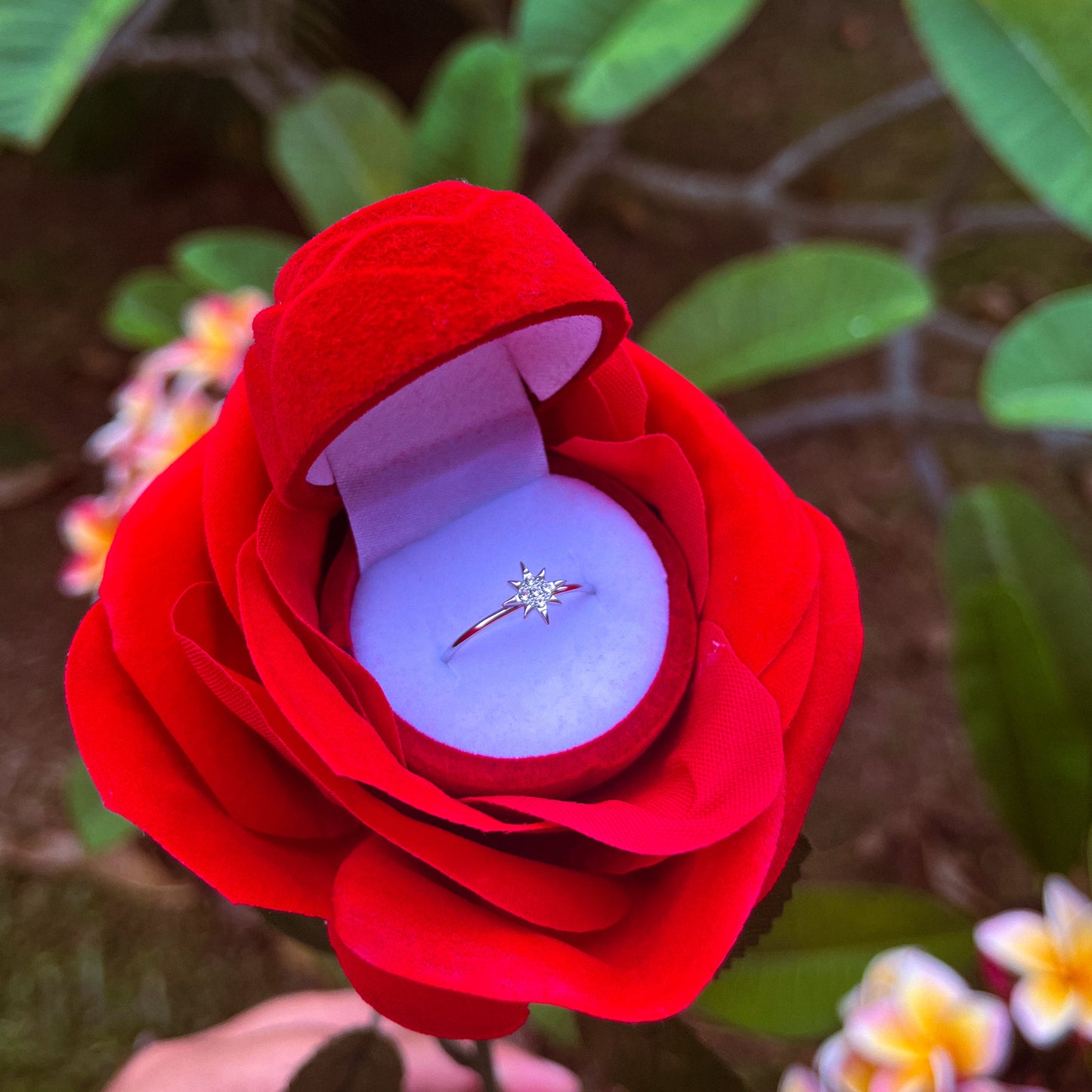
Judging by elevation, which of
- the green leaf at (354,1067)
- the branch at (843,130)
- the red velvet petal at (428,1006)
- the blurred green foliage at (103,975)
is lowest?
the blurred green foliage at (103,975)

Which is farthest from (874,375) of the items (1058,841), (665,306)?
(1058,841)

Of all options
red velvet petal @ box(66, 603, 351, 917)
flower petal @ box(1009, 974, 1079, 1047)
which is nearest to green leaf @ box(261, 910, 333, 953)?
red velvet petal @ box(66, 603, 351, 917)

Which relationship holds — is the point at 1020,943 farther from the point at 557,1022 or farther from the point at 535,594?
the point at 535,594

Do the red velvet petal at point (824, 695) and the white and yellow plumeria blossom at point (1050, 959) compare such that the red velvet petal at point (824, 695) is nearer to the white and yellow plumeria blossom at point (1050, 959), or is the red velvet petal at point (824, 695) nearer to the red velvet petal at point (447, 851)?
the red velvet petal at point (447, 851)

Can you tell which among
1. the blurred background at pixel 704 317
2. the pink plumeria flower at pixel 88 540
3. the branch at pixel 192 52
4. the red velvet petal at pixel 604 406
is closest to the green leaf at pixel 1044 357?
the blurred background at pixel 704 317

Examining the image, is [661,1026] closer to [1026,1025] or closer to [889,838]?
[1026,1025]

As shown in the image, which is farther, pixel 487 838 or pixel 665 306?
pixel 665 306

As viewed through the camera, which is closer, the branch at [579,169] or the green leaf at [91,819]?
the green leaf at [91,819]

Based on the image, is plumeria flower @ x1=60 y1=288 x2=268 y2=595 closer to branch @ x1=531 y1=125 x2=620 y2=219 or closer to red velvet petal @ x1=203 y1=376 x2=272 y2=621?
red velvet petal @ x1=203 y1=376 x2=272 y2=621
